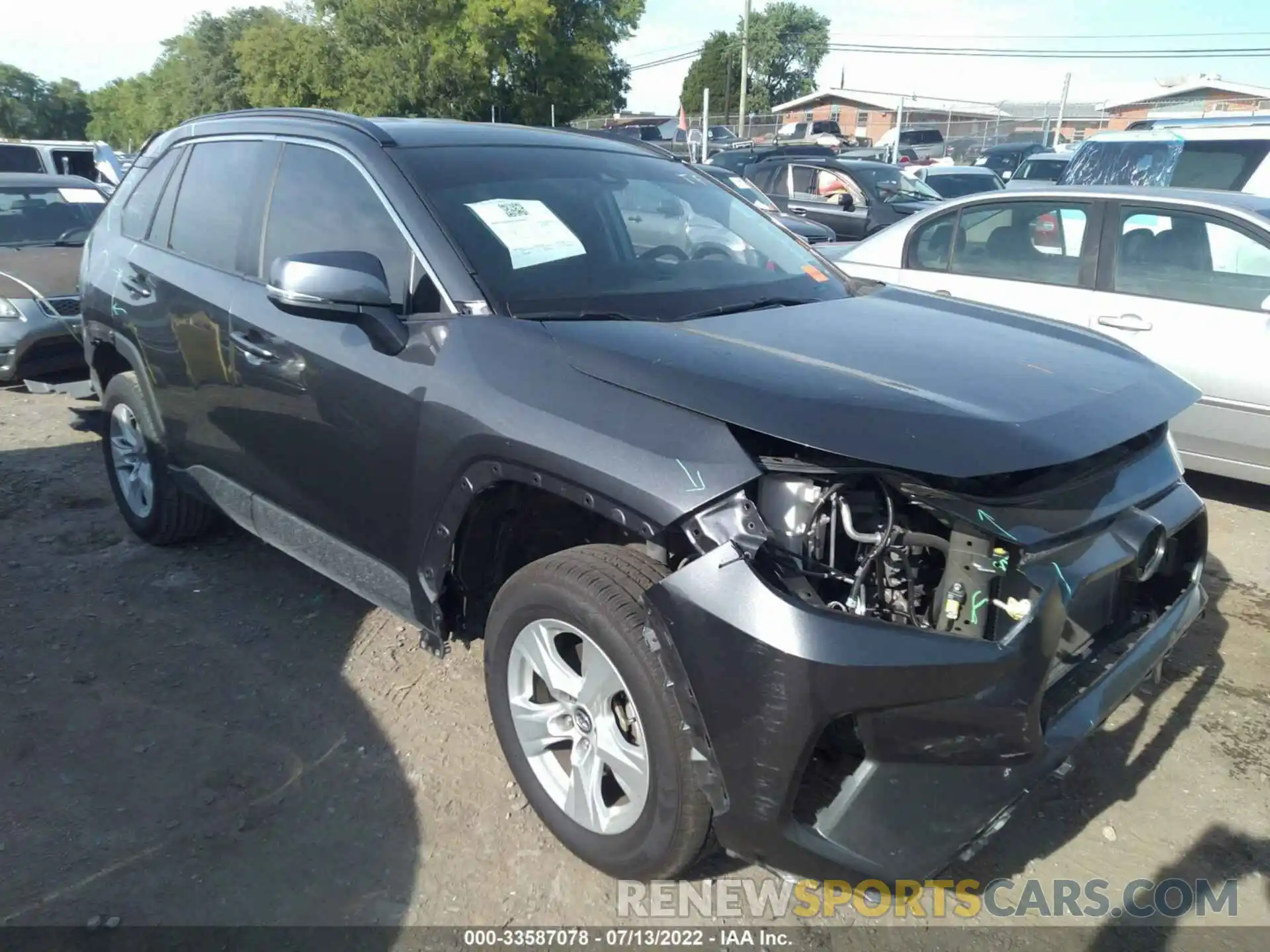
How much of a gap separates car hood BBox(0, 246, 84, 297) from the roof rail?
155 inches

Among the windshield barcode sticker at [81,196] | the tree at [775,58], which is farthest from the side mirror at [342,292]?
the tree at [775,58]

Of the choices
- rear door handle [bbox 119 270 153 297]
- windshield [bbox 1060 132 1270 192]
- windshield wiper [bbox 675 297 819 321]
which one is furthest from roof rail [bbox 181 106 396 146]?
windshield [bbox 1060 132 1270 192]

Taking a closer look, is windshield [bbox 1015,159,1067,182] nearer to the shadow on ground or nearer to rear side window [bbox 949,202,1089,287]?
rear side window [bbox 949,202,1089,287]

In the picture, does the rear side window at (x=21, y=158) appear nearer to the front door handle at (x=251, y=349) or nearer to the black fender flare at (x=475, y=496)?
the front door handle at (x=251, y=349)

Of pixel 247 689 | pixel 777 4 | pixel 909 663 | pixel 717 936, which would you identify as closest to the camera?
pixel 909 663

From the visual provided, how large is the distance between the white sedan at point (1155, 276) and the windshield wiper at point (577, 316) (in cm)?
313

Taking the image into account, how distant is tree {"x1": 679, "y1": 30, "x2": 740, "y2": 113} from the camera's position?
2852 inches

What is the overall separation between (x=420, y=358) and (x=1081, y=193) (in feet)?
14.0

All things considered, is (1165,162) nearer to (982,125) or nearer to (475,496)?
(475,496)

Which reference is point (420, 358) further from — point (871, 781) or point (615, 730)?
point (871, 781)

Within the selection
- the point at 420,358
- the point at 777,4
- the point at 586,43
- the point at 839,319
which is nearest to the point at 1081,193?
the point at 839,319

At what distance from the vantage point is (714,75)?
78000mm

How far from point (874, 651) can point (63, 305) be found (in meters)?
7.34

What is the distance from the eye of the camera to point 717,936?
7.93ft
